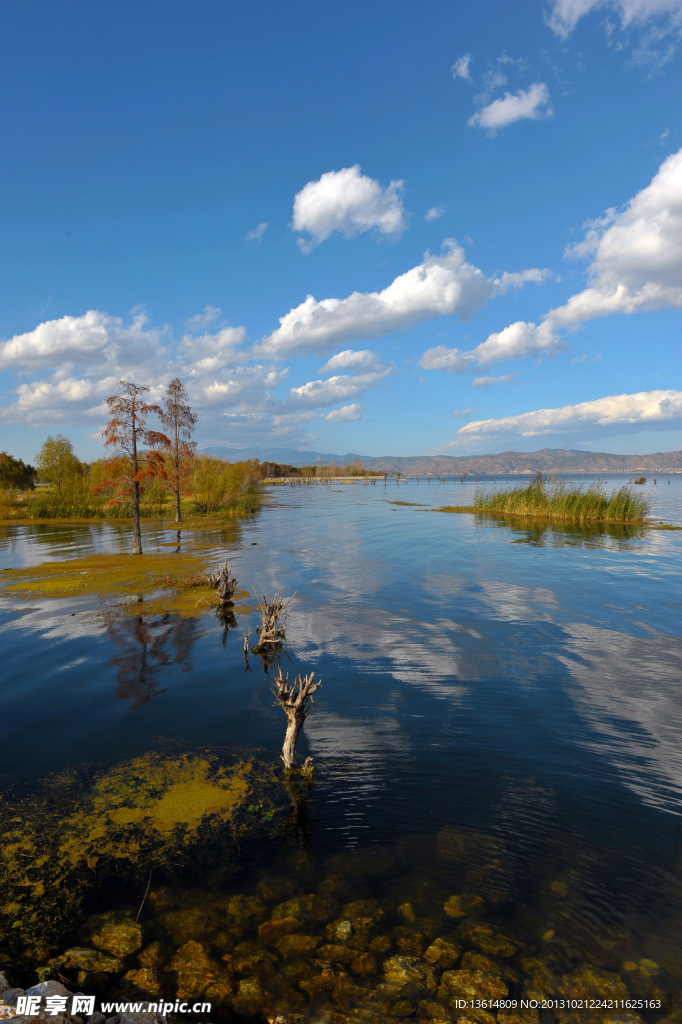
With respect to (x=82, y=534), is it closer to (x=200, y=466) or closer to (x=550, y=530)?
(x=200, y=466)

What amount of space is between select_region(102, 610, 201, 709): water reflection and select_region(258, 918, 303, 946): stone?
7674 mm

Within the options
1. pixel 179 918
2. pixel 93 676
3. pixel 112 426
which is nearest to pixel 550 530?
pixel 112 426

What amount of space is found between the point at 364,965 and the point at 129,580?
22680mm

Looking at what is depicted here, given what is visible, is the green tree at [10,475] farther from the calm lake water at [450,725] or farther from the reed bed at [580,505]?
the reed bed at [580,505]

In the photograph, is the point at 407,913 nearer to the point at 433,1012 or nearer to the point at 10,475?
the point at 433,1012

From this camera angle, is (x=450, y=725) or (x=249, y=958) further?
(x=450, y=725)

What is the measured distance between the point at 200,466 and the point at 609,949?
7460 centimetres

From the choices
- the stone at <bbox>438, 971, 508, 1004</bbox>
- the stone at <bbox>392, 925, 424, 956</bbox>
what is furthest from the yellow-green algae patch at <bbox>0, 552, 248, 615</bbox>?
the stone at <bbox>438, 971, 508, 1004</bbox>

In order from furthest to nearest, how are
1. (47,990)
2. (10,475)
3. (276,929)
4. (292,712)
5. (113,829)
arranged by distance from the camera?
(10,475), (292,712), (113,829), (276,929), (47,990)

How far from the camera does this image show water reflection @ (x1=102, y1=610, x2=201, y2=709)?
13633mm

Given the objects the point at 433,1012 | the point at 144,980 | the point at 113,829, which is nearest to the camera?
the point at 433,1012

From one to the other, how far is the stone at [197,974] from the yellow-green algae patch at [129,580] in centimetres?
1542

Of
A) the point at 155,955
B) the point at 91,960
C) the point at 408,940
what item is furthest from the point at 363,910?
the point at 91,960

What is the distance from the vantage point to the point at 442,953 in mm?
5855
